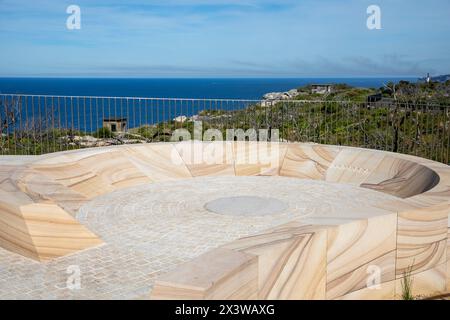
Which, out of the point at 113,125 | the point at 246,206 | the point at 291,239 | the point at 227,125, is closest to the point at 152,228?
the point at 246,206

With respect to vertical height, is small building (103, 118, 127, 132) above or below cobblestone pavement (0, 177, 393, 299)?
above

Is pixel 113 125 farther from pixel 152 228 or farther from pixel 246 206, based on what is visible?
pixel 152 228

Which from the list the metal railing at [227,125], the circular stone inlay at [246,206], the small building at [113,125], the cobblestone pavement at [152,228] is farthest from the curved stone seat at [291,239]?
the small building at [113,125]

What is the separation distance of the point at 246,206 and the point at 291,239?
268 cm

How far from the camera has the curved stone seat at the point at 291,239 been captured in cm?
348

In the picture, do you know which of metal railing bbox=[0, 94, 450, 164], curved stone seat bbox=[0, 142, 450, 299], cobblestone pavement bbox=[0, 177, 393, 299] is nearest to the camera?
curved stone seat bbox=[0, 142, 450, 299]

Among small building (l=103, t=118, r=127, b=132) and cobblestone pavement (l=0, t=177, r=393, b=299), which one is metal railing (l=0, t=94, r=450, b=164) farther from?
cobblestone pavement (l=0, t=177, r=393, b=299)

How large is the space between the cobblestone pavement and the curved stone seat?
29 cm

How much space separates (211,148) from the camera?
9.16 meters

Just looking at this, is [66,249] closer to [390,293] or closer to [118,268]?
[118,268]

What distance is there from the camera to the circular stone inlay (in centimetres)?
625

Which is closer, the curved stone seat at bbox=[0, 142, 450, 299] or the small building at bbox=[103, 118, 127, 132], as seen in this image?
the curved stone seat at bbox=[0, 142, 450, 299]

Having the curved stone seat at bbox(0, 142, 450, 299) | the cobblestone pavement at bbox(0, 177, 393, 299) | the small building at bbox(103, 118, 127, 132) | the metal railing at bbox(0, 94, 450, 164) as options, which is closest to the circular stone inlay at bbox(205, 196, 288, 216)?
the cobblestone pavement at bbox(0, 177, 393, 299)
